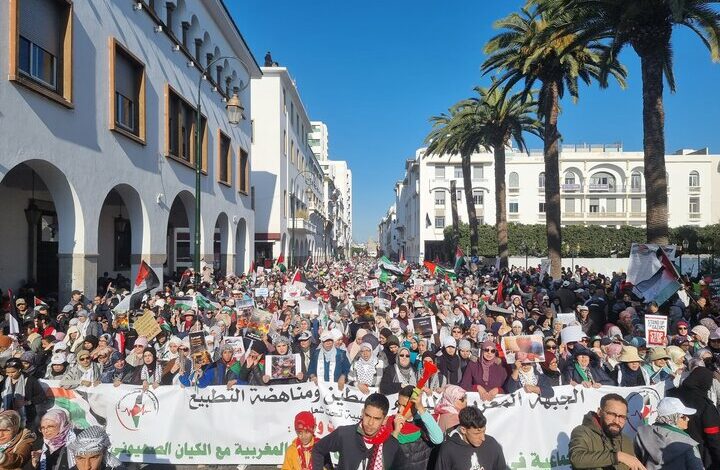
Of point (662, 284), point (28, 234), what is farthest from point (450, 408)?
point (28, 234)

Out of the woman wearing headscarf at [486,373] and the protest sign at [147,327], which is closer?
the woman wearing headscarf at [486,373]

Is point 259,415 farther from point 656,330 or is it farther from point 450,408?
point 656,330

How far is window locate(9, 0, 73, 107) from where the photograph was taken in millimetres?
10008

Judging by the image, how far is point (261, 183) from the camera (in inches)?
1489

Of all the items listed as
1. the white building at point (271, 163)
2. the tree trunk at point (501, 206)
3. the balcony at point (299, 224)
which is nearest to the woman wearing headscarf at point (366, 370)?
the tree trunk at point (501, 206)

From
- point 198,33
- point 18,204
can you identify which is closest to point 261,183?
point 198,33

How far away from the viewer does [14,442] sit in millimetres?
3953

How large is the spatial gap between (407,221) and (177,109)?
232ft

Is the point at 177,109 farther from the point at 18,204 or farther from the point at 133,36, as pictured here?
the point at 18,204

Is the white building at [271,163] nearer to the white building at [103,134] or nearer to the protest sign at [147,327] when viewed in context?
the white building at [103,134]

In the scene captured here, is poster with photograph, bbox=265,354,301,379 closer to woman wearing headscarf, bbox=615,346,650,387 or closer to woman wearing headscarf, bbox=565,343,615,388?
woman wearing headscarf, bbox=565,343,615,388

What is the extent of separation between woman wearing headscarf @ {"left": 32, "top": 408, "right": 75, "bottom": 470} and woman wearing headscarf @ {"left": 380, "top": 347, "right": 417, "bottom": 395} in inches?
132

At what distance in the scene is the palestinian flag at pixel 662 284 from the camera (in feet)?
36.5

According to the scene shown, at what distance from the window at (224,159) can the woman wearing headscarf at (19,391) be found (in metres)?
19.3
